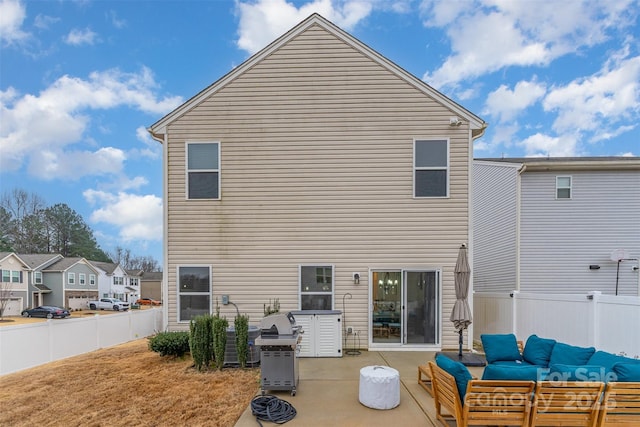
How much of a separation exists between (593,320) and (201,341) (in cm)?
746

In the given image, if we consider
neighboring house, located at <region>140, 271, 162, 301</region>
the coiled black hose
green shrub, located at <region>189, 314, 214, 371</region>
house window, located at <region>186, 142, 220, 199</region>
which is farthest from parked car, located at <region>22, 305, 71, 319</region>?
the coiled black hose

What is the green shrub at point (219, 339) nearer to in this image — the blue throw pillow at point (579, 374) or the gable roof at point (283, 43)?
the gable roof at point (283, 43)

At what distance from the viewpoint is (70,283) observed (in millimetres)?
28891

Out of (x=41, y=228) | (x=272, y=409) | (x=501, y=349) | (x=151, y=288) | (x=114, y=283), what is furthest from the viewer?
(x=151, y=288)

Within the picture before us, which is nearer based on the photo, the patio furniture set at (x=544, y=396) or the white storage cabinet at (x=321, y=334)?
the patio furniture set at (x=544, y=396)

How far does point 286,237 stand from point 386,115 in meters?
3.84

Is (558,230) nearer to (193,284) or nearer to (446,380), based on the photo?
(446,380)

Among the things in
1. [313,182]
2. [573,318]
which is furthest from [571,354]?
[313,182]

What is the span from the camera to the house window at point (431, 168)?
23.8 feet

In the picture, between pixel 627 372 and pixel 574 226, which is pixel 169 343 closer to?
pixel 627 372

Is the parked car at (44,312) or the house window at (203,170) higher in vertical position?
the house window at (203,170)

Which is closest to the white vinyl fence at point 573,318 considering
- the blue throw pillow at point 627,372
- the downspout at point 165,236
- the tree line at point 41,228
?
the blue throw pillow at point 627,372

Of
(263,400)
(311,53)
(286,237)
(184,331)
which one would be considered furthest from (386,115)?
(184,331)

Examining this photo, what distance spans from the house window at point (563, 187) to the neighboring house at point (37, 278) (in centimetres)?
3697
